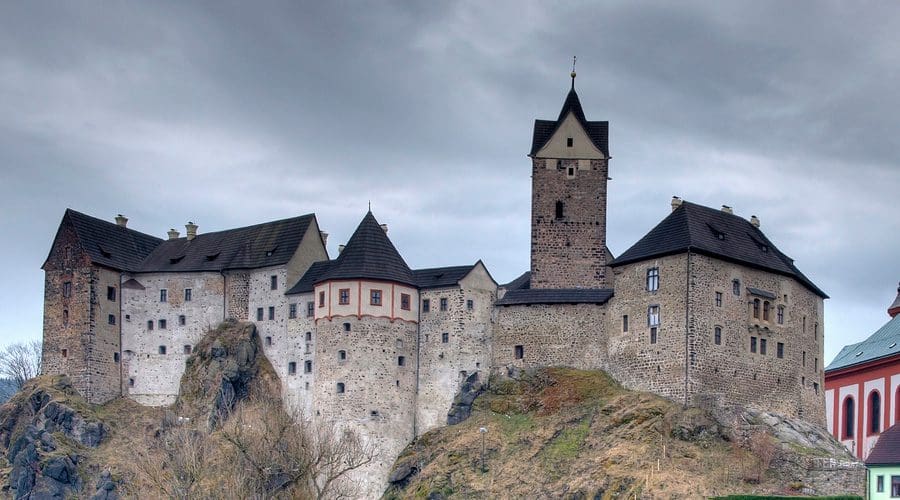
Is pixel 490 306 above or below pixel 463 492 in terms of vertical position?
above

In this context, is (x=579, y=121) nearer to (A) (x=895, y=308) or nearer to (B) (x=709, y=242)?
(B) (x=709, y=242)

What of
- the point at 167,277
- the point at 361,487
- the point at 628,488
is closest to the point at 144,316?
the point at 167,277

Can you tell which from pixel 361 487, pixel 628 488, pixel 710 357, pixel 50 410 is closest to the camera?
pixel 628 488

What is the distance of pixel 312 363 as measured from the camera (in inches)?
3787

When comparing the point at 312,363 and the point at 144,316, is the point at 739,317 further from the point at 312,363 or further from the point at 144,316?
the point at 144,316

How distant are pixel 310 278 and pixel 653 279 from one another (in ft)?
79.4

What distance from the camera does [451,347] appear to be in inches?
3725

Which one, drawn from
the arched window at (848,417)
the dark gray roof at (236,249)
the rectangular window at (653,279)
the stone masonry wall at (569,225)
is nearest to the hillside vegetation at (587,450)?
the rectangular window at (653,279)

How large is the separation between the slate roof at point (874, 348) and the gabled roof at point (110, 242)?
47977 millimetres

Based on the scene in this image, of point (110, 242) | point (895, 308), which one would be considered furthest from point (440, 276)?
point (895, 308)

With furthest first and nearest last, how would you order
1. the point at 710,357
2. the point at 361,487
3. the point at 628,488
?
1. the point at 361,487
2. the point at 710,357
3. the point at 628,488

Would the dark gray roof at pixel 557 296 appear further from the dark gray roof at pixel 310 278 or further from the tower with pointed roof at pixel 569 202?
the dark gray roof at pixel 310 278

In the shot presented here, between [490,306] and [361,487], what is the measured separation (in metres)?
13.8

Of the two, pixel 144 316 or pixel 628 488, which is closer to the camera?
pixel 628 488
